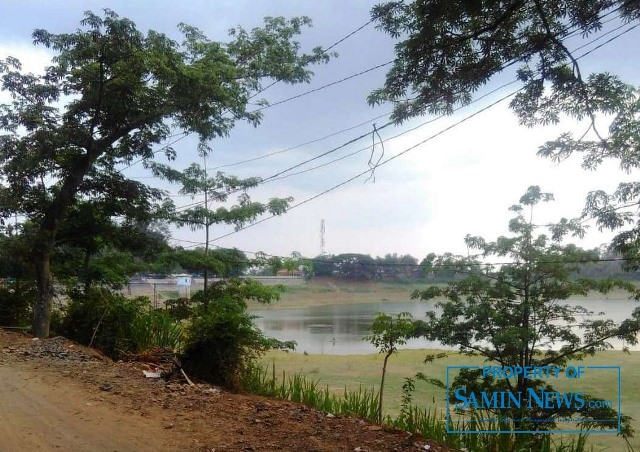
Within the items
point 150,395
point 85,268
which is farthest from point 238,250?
point 150,395

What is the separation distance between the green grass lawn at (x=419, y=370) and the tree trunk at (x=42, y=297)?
496 centimetres

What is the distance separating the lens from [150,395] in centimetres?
679

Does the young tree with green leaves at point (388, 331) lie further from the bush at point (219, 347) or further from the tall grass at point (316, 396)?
the bush at point (219, 347)

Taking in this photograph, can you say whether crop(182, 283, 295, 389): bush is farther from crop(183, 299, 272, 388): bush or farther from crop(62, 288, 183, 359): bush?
crop(62, 288, 183, 359): bush

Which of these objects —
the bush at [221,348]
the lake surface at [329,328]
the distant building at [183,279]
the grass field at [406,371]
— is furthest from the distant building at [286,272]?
the lake surface at [329,328]

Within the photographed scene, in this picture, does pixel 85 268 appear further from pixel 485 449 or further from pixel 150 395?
pixel 485 449

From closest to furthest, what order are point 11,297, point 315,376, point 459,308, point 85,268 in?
point 459,308 < point 85,268 < point 11,297 < point 315,376

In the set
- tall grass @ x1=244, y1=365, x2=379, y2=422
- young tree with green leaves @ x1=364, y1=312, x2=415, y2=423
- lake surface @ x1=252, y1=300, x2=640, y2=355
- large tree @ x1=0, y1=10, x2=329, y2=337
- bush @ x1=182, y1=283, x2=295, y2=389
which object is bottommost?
lake surface @ x1=252, y1=300, x2=640, y2=355

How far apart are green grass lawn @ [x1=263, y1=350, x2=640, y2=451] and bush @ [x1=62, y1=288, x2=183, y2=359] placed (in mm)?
2306

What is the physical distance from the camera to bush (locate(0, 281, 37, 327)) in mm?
13891

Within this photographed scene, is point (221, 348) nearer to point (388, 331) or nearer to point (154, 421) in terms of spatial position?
point (154, 421)

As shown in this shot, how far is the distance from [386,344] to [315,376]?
480 inches

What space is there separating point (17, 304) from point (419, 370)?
12923 millimetres

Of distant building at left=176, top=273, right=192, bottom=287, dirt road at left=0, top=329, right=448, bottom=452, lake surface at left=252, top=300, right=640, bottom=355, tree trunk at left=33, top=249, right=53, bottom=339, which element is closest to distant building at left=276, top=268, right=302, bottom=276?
distant building at left=176, top=273, right=192, bottom=287
